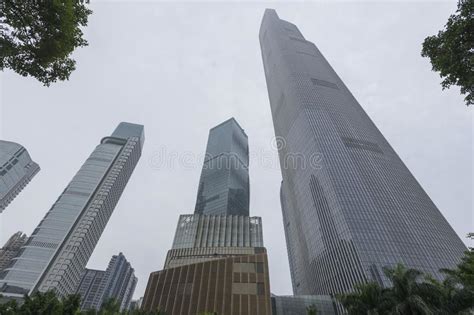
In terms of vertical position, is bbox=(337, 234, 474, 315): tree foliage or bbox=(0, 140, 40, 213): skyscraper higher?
bbox=(0, 140, 40, 213): skyscraper

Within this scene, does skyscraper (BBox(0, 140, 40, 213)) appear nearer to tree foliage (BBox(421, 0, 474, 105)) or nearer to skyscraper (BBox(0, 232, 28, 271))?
skyscraper (BBox(0, 232, 28, 271))

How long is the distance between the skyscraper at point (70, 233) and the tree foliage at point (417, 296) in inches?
5681

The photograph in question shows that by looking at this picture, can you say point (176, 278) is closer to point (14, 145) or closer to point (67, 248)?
point (67, 248)

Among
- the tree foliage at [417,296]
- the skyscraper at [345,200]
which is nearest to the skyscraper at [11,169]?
the skyscraper at [345,200]

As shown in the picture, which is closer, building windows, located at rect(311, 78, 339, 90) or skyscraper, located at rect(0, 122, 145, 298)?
skyscraper, located at rect(0, 122, 145, 298)

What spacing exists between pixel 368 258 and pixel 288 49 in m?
150

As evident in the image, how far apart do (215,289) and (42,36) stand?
35.2 meters

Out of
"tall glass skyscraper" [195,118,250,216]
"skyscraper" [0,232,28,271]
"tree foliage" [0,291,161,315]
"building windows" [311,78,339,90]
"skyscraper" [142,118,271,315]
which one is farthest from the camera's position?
"skyscraper" [0,232,28,271]

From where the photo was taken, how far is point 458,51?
12352mm

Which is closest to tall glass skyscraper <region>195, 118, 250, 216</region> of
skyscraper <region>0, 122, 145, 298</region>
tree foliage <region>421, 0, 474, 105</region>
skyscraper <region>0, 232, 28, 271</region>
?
skyscraper <region>0, 122, 145, 298</region>

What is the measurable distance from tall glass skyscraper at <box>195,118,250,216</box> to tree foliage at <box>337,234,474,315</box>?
12677cm

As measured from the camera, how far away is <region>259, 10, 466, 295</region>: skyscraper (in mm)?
74562

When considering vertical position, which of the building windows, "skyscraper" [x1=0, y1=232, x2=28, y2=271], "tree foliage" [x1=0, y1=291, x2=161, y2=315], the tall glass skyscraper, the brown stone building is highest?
the building windows

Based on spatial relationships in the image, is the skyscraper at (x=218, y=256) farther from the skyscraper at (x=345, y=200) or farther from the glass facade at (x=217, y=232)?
the skyscraper at (x=345, y=200)
